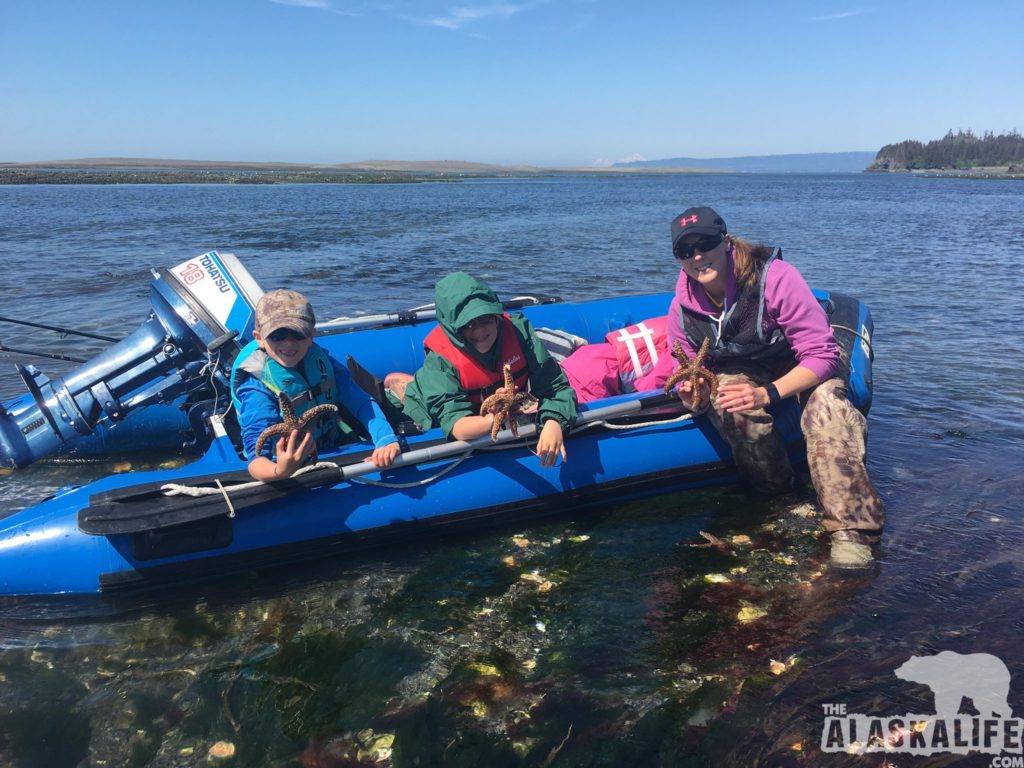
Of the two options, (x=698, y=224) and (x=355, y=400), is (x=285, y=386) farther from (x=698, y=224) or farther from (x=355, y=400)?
(x=698, y=224)

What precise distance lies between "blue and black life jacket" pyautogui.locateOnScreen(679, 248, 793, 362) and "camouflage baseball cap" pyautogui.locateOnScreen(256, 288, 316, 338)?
2.37m

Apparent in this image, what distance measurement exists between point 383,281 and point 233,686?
38.9ft

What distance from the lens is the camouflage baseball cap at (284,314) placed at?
11.7 feet

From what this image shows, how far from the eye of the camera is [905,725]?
10.0 ft

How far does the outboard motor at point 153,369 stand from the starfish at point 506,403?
1947 mm

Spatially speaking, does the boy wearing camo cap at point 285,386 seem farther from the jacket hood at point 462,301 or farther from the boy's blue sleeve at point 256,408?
the jacket hood at point 462,301

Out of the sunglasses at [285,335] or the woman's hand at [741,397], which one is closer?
the sunglasses at [285,335]

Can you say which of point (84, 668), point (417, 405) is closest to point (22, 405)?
point (84, 668)

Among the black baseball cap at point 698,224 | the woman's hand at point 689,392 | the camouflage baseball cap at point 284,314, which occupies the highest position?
the black baseball cap at point 698,224

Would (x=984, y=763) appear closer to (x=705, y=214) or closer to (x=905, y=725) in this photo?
(x=905, y=725)

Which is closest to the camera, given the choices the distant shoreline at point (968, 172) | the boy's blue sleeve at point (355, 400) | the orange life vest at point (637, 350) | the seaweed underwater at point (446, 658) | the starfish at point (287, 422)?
the seaweed underwater at point (446, 658)

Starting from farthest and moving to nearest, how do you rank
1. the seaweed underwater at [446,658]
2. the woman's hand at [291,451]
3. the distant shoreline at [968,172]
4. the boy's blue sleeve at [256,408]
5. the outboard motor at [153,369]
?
the distant shoreline at [968,172] < the outboard motor at [153,369] < the boy's blue sleeve at [256,408] < the woman's hand at [291,451] < the seaweed underwater at [446,658]

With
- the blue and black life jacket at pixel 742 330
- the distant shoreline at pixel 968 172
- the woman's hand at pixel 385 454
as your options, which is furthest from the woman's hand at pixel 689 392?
the distant shoreline at pixel 968 172

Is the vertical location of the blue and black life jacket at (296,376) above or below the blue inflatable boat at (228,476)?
above
